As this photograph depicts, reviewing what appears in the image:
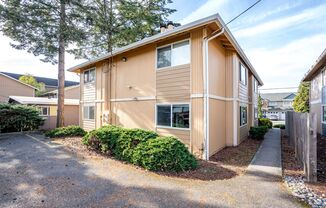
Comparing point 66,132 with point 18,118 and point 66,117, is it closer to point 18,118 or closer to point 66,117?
point 18,118

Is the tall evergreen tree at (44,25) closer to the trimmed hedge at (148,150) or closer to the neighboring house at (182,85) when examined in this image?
the neighboring house at (182,85)

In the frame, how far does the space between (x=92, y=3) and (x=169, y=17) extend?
672 cm

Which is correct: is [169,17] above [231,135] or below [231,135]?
above

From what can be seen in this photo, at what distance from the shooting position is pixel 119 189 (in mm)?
4566

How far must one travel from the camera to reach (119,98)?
441 inches

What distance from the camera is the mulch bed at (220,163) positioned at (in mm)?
5562

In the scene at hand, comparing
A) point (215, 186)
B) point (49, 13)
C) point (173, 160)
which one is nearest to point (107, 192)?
point (173, 160)

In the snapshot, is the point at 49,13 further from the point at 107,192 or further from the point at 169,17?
the point at 107,192

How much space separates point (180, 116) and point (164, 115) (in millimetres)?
890

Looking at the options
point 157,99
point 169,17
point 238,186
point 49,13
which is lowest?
point 238,186

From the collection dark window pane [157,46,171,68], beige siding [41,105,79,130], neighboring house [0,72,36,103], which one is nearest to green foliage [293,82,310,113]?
dark window pane [157,46,171,68]

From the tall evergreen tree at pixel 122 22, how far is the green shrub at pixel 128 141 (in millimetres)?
11675

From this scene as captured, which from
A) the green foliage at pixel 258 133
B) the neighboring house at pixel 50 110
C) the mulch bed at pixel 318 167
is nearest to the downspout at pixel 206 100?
the mulch bed at pixel 318 167

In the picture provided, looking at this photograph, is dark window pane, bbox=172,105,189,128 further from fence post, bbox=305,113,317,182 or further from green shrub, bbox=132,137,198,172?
fence post, bbox=305,113,317,182
